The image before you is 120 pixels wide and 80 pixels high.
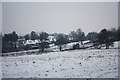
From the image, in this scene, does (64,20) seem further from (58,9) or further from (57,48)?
(57,48)

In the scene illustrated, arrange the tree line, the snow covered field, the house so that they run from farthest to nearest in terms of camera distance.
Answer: the house → the tree line → the snow covered field

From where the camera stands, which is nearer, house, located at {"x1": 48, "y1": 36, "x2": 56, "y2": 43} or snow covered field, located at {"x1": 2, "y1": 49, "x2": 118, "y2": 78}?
snow covered field, located at {"x1": 2, "y1": 49, "x2": 118, "y2": 78}

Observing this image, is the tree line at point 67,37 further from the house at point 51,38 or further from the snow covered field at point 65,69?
the snow covered field at point 65,69

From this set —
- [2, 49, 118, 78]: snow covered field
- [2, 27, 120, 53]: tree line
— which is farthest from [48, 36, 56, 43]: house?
[2, 49, 118, 78]: snow covered field

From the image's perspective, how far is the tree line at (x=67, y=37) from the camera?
2305 centimetres

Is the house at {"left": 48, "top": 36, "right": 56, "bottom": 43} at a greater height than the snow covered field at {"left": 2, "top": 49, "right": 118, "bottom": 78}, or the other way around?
the house at {"left": 48, "top": 36, "right": 56, "bottom": 43}

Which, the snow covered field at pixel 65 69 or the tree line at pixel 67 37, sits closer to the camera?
the snow covered field at pixel 65 69

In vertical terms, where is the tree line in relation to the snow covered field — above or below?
above

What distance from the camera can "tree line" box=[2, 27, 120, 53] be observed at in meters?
23.0

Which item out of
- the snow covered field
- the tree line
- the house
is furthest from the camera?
the house

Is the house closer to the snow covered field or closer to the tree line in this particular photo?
the tree line

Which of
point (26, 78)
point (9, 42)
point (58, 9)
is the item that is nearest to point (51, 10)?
point (58, 9)

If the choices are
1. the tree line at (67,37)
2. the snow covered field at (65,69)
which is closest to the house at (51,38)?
the tree line at (67,37)

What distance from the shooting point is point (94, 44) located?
2481 centimetres
